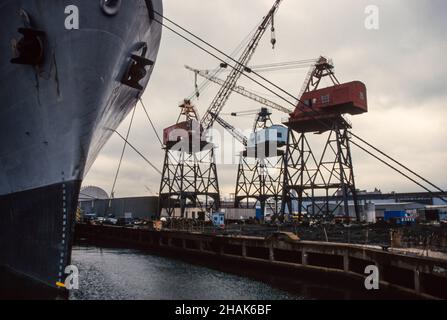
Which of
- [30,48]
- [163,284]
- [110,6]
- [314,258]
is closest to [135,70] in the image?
[110,6]

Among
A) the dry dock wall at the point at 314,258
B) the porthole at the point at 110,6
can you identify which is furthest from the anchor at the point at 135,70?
the dry dock wall at the point at 314,258

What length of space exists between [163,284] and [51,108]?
10815mm

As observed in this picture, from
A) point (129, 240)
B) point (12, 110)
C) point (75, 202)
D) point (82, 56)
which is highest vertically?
point (82, 56)

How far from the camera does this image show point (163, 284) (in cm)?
1883

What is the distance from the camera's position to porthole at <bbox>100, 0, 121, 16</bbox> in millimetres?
12172

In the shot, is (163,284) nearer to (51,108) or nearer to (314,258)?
(314,258)

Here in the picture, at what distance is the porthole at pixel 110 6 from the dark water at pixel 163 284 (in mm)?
11419

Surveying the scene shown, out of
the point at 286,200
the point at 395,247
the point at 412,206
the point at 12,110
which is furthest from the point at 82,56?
the point at 412,206

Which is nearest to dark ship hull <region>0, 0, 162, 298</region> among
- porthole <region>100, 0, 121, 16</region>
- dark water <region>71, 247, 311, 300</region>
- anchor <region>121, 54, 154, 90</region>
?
porthole <region>100, 0, 121, 16</region>

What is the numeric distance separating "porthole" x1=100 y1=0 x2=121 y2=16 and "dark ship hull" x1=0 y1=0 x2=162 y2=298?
3cm

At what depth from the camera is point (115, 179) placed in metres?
21.0

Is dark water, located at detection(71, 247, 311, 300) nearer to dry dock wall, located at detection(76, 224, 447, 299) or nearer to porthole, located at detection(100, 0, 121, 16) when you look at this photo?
dry dock wall, located at detection(76, 224, 447, 299)

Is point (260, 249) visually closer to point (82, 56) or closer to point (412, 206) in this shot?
point (82, 56)
